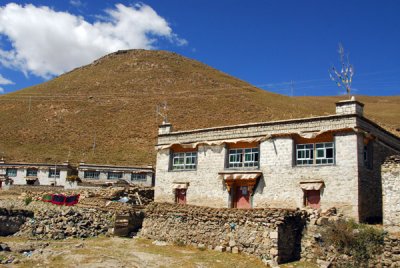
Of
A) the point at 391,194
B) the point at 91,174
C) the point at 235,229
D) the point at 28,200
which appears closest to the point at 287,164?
the point at 235,229

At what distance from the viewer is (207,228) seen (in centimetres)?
2153

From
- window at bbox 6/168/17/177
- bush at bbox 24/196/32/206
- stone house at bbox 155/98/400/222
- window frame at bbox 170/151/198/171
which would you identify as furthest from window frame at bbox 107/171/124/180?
window frame at bbox 170/151/198/171

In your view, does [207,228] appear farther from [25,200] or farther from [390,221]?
[25,200]

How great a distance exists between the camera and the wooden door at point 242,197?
2767 centimetres

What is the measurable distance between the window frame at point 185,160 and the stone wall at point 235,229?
268 inches

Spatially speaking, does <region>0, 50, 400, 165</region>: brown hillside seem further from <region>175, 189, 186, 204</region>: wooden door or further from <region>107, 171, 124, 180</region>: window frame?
<region>175, 189, 186, 204</region>: wooden door

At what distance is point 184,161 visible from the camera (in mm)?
31375

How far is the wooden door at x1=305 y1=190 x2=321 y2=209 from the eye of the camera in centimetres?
2419

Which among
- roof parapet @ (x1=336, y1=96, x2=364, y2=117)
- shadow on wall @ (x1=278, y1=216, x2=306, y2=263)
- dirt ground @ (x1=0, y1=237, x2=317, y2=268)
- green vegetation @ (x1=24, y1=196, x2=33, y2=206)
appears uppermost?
roof parapet @ (x1=336, y1=96, x2=364, y2=117)

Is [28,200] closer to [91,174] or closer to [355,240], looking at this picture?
[91,174]

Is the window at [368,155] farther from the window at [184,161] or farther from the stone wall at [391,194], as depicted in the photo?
the window at [184,161]

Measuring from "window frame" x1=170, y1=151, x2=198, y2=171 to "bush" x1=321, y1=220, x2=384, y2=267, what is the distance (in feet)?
45.7

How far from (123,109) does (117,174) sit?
4115 centimetres

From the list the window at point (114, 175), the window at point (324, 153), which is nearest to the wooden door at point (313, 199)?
the window at point (324, 153)
